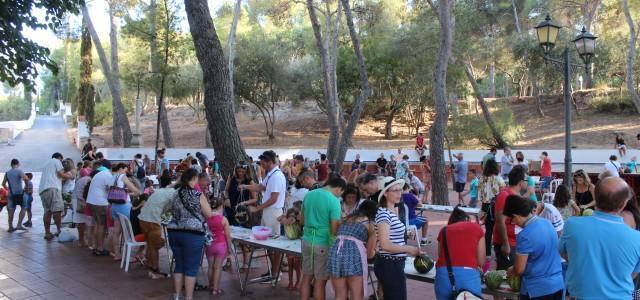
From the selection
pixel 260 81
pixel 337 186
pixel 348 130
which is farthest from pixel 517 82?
pixel 337 186

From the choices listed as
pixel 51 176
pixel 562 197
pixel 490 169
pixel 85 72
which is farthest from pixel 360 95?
pixel 85 72

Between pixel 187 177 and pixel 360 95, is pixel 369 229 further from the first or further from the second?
pixel 360 95

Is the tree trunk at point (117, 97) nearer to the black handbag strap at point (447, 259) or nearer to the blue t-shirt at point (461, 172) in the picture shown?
the blue t-shirt at point (461, 172)

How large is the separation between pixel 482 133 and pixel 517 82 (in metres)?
16.3

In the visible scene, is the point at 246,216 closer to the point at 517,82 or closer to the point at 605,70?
the point at 605,70

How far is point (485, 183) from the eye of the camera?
7125mm

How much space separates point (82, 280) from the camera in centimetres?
668

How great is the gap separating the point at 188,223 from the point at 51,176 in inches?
200

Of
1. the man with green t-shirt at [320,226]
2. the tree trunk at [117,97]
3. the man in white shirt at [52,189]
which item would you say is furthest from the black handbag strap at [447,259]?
the tree trunk at [117,97]

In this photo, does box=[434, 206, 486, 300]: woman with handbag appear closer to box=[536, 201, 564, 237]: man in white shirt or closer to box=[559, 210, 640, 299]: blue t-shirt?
box=[559, 210, 640, 299]: blue t-shirt

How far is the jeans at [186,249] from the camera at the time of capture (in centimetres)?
532

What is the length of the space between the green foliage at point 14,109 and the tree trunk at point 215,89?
268 feet

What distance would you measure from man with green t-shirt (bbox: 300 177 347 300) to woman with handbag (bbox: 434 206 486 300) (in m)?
1.19

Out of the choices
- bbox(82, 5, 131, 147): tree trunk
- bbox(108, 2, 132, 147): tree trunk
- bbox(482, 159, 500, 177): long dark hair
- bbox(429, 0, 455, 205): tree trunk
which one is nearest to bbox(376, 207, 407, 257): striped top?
bbox(482, 159, 500, 177): long dark hair
